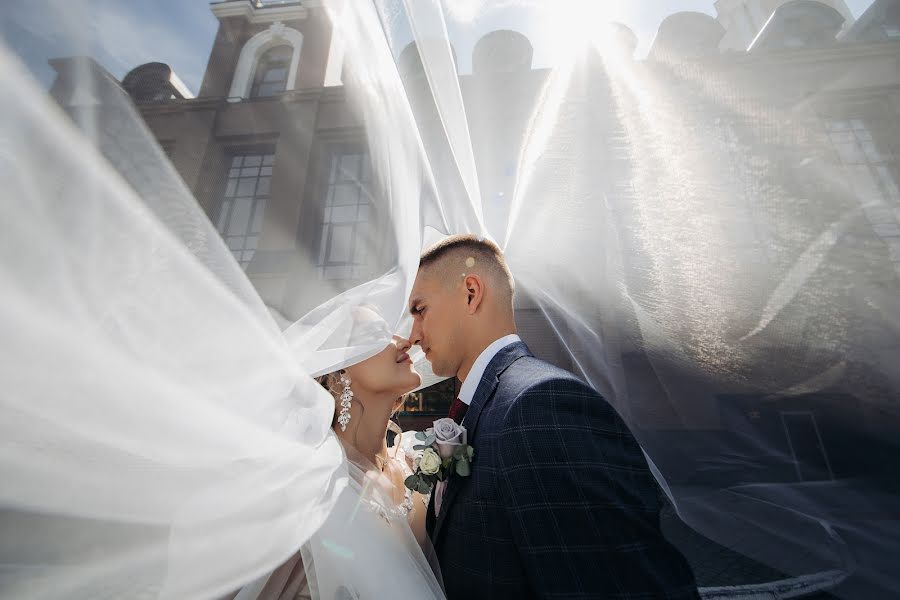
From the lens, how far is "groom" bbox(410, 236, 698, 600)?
80 centimetres

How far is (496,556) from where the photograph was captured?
103cm

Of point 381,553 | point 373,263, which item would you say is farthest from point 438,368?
point 381,553

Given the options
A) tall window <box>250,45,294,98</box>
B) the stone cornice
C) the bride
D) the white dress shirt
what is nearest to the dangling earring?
the bride

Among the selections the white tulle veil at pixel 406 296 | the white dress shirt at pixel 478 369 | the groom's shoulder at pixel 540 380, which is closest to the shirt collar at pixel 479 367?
the white dress shirt at pixel 478 369

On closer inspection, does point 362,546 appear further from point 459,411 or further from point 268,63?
point 268,63

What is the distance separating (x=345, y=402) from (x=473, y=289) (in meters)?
1.10

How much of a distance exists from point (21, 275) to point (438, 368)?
1.34 m

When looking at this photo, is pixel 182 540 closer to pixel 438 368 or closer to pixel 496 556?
pixel 496 556

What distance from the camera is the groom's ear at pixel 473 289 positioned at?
161 cm

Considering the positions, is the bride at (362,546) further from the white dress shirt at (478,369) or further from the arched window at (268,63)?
the arched window at (268,63)

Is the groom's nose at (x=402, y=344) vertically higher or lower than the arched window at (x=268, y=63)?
lower

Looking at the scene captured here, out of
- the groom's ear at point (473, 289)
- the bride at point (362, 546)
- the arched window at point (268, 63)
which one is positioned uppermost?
the arched window at point (268, 63)

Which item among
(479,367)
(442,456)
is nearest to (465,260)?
(479,367)

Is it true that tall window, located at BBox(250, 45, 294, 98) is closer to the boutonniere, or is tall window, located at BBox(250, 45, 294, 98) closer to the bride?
the bride
